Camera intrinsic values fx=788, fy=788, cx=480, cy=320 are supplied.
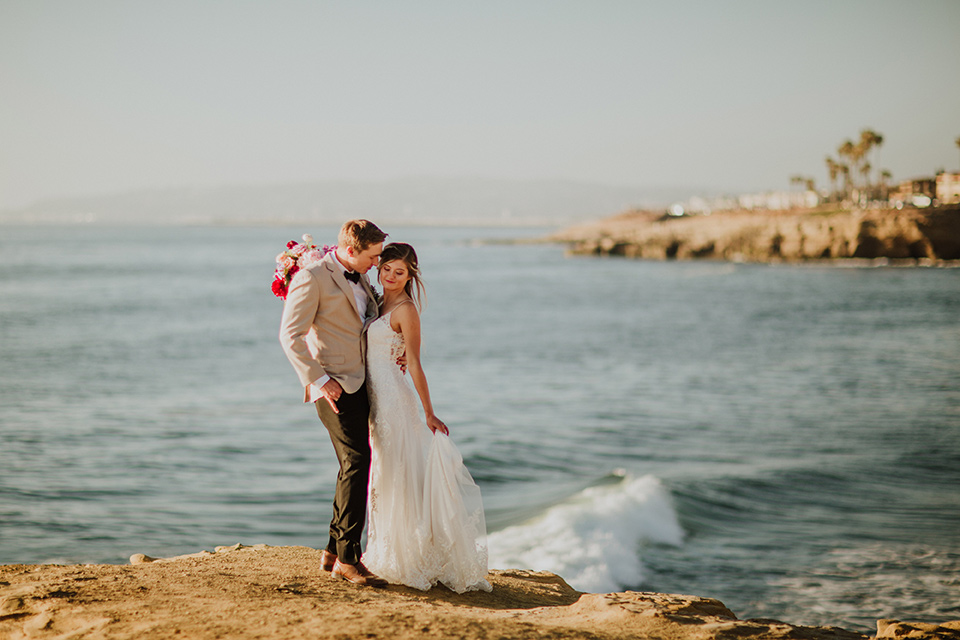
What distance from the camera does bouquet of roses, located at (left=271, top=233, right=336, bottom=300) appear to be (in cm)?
493

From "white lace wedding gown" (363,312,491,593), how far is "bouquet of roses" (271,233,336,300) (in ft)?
1.94

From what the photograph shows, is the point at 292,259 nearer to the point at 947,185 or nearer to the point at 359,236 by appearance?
the point at 359,236

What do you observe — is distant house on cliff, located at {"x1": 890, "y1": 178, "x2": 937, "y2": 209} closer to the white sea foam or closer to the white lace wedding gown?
the white sea foam

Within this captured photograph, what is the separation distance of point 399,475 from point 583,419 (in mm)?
10664

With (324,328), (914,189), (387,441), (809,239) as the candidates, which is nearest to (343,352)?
(324,328)

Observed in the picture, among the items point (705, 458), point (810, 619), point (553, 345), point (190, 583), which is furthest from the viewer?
point (553, 345)

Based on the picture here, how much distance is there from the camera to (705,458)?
12812 mm

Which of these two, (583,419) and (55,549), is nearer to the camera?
(55,549)

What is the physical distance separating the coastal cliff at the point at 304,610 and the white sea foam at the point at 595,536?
9.68 feet

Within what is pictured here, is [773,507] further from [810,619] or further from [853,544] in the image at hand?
[810,619]

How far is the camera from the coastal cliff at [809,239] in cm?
7069

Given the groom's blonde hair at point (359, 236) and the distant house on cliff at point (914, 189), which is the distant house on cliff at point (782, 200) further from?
the groom's blonde hair at point (359, 236)

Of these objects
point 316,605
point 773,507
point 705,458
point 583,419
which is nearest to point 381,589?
point 316,605

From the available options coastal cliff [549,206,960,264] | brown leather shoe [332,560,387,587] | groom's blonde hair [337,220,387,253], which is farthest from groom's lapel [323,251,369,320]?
coastal cliff [549,206,960,264]
